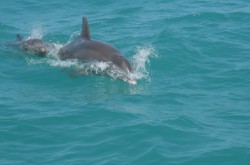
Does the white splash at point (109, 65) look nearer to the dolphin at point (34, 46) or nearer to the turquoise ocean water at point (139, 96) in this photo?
the turquoise ocean water at point (139, 96)

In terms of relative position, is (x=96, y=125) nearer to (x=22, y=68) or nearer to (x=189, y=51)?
(x=22, y=68)

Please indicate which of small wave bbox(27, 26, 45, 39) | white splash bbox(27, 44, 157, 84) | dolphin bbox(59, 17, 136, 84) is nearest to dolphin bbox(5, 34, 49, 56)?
white splash bbox(27, 44, 157, 84)

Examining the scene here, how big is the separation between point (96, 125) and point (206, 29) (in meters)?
10.1

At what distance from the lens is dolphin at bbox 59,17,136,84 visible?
17.3 meters

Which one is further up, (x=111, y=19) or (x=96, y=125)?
(x=111, y=19)

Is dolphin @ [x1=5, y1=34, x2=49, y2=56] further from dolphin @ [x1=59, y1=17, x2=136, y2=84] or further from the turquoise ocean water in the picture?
dolphin @ [x1=59, y1=17, x2=136, y2=84]

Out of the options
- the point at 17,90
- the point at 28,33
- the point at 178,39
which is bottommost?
the point at 17,90

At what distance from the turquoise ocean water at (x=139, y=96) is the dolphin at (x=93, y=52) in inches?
12.6

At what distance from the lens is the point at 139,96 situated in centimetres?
1588

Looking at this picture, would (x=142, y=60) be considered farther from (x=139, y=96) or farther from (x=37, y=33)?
(x=37, y=33)

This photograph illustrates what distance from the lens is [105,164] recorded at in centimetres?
1200

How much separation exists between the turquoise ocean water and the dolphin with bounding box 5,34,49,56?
31 cm

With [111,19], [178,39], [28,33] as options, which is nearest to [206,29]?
[178,39]

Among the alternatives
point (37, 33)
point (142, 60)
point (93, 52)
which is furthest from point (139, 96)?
point (37, 33)
